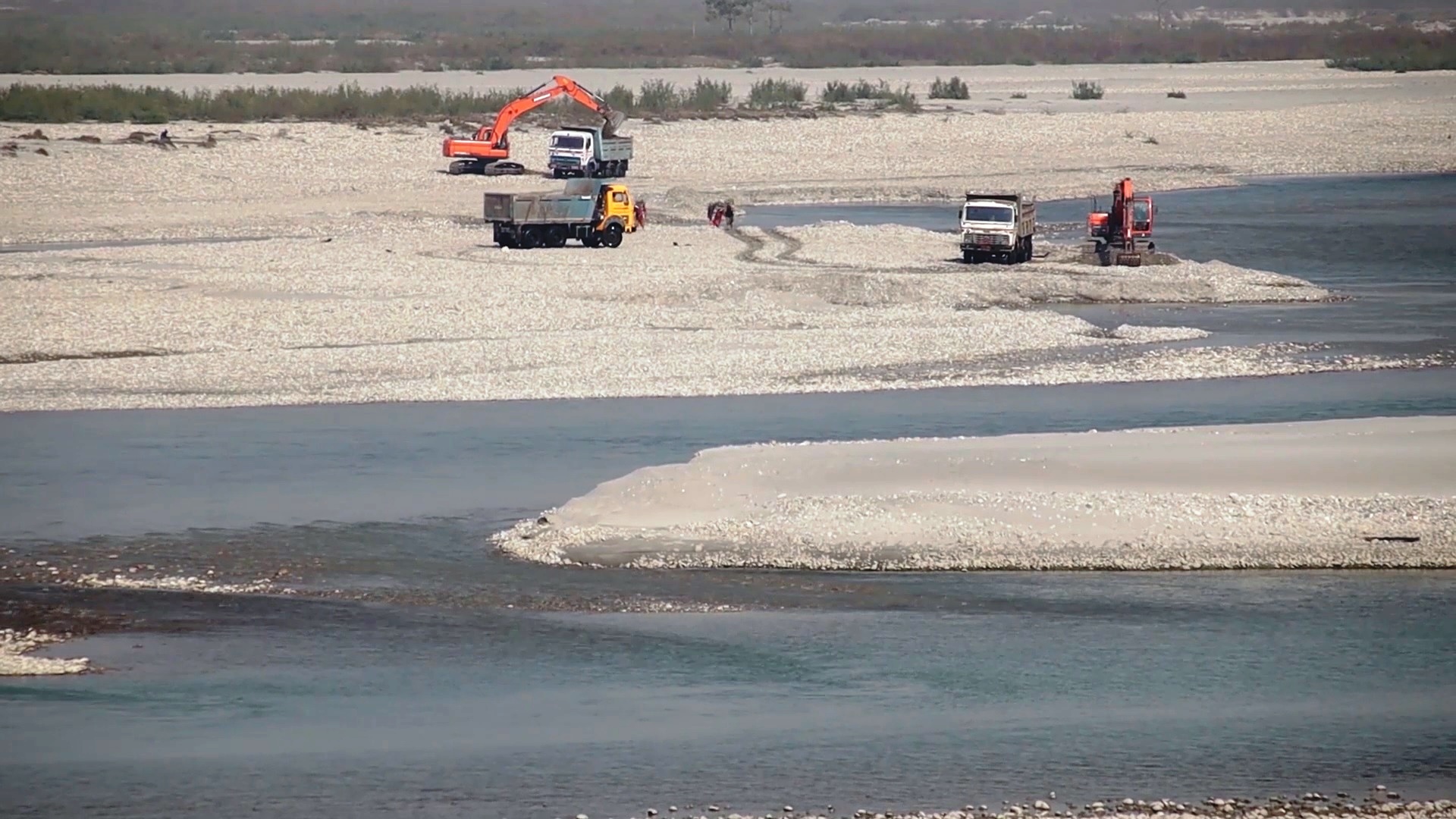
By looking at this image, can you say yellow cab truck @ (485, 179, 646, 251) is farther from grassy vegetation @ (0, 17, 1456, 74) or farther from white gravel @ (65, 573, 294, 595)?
grassy vegetation @ (0, 17, 1456, 74)

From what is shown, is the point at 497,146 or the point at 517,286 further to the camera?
the point at 497,146

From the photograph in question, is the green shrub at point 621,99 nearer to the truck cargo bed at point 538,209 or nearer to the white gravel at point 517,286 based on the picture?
the white gravel at point 517,286

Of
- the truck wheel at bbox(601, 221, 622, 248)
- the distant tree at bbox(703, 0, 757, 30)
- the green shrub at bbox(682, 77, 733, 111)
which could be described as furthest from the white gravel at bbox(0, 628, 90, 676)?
the distant tree at bbox(703, 0, 757, 30)

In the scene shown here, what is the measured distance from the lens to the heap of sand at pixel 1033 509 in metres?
15.4

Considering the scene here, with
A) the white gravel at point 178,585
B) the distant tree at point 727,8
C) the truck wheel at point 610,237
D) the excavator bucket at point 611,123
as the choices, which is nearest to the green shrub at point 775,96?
the excavator bucket at point 611,123

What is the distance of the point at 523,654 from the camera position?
43.2ft

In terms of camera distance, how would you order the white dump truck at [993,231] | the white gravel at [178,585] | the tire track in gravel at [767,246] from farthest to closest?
the tire track in gravel at [767,246], the white dump truck at [993,231], the white gravel at [178,585]

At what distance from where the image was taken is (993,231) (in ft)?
113

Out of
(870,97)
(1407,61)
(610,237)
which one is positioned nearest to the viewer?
(610,237)

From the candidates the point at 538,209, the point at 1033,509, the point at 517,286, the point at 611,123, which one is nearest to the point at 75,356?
the point at 517,286

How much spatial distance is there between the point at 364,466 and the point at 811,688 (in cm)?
792

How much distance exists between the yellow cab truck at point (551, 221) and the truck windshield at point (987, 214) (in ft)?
22.3

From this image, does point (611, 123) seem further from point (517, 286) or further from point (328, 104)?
point (517, 286)

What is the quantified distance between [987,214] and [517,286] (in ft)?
29.0
